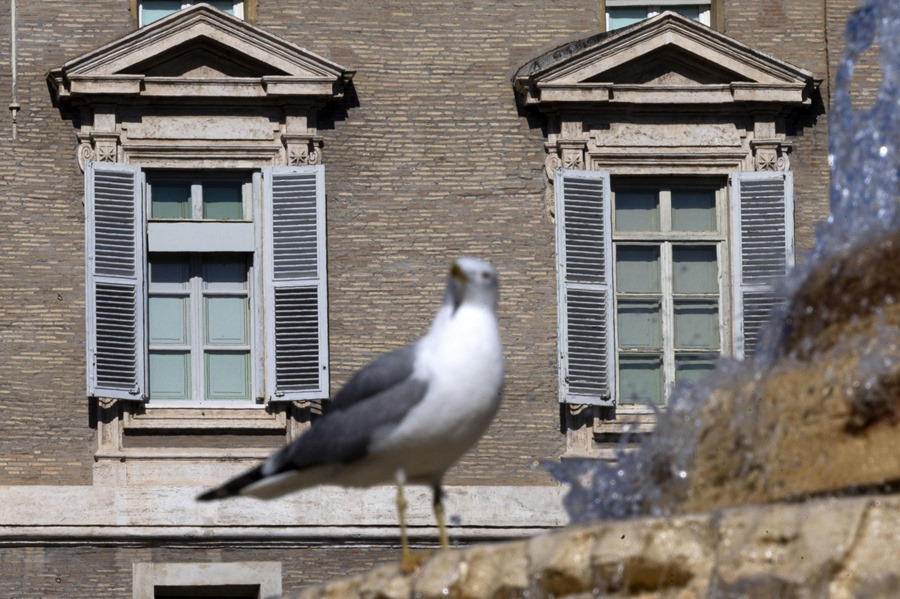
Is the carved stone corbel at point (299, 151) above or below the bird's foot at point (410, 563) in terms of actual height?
above

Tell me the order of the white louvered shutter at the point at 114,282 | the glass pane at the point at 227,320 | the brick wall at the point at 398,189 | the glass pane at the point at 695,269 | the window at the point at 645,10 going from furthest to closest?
the window at the point at 645,10
the glass pane at the point at 695,269
the glass pane at the point at 227,320
the brick wall at the point at 398,189
the white louvered shutter at the point at 114,282

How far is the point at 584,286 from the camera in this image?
19.5 metres

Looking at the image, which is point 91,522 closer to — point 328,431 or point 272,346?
point 272,346

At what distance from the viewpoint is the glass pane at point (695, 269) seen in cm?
1977

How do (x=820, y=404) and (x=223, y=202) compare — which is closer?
(x=820, y=404)

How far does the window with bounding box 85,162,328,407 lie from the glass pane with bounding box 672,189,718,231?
2.72 meters

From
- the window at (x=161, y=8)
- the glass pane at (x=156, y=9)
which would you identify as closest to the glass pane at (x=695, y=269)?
the window at (x=161, y=8)

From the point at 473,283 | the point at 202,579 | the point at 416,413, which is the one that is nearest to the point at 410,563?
the point at 416,413

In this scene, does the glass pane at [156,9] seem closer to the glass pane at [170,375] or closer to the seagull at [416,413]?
the glass pane at [170,375]

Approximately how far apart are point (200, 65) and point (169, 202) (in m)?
1.06

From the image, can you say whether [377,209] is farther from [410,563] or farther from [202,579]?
[410,563]

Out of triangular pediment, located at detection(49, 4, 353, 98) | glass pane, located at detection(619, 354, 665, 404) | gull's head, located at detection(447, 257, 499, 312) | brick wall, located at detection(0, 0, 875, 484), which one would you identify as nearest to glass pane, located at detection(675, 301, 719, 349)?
glass pane, located at detection(619, 354, 665, 404)

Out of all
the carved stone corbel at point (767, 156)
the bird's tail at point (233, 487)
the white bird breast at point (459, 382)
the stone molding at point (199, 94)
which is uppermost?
the stone molding at point (199, 94)

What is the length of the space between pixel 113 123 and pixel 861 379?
474 inches
